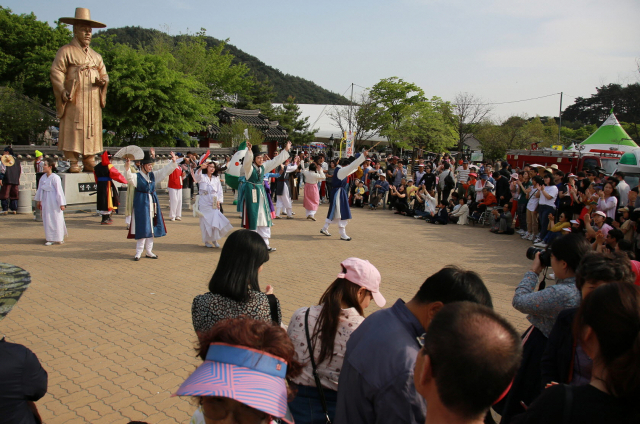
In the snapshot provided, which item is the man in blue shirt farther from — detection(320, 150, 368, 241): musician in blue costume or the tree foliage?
the tree foliage

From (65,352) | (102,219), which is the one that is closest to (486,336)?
(65,352)

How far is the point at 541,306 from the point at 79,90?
1340 centimetres

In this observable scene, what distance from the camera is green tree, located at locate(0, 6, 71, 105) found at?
24031mm

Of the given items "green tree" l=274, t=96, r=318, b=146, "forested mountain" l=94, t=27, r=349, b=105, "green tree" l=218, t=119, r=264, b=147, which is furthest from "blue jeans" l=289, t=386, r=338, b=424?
"forested mountain" l=94, t=27, r=349, b=105

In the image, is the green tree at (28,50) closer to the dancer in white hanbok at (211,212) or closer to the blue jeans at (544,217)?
the dancer in white hanbok at (211,212)

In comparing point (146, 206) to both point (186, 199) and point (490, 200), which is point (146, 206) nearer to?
point (186, 199)

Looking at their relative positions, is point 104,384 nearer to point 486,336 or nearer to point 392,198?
point 486,336

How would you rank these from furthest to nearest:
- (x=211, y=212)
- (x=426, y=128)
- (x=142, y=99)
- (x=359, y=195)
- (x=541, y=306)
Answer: (x=426, y=128) < (x=142, y=99) < (x=359, y=195) < (x=211, y=212) < (x=541, y=306)

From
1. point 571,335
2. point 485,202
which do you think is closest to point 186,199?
point 485,202

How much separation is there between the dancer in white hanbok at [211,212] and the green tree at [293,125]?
34142 mm

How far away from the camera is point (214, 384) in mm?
1432

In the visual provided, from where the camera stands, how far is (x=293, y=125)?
146 feet

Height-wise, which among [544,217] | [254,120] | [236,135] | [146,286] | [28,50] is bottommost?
[146,286]

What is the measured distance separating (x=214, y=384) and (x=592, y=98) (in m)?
59.6
